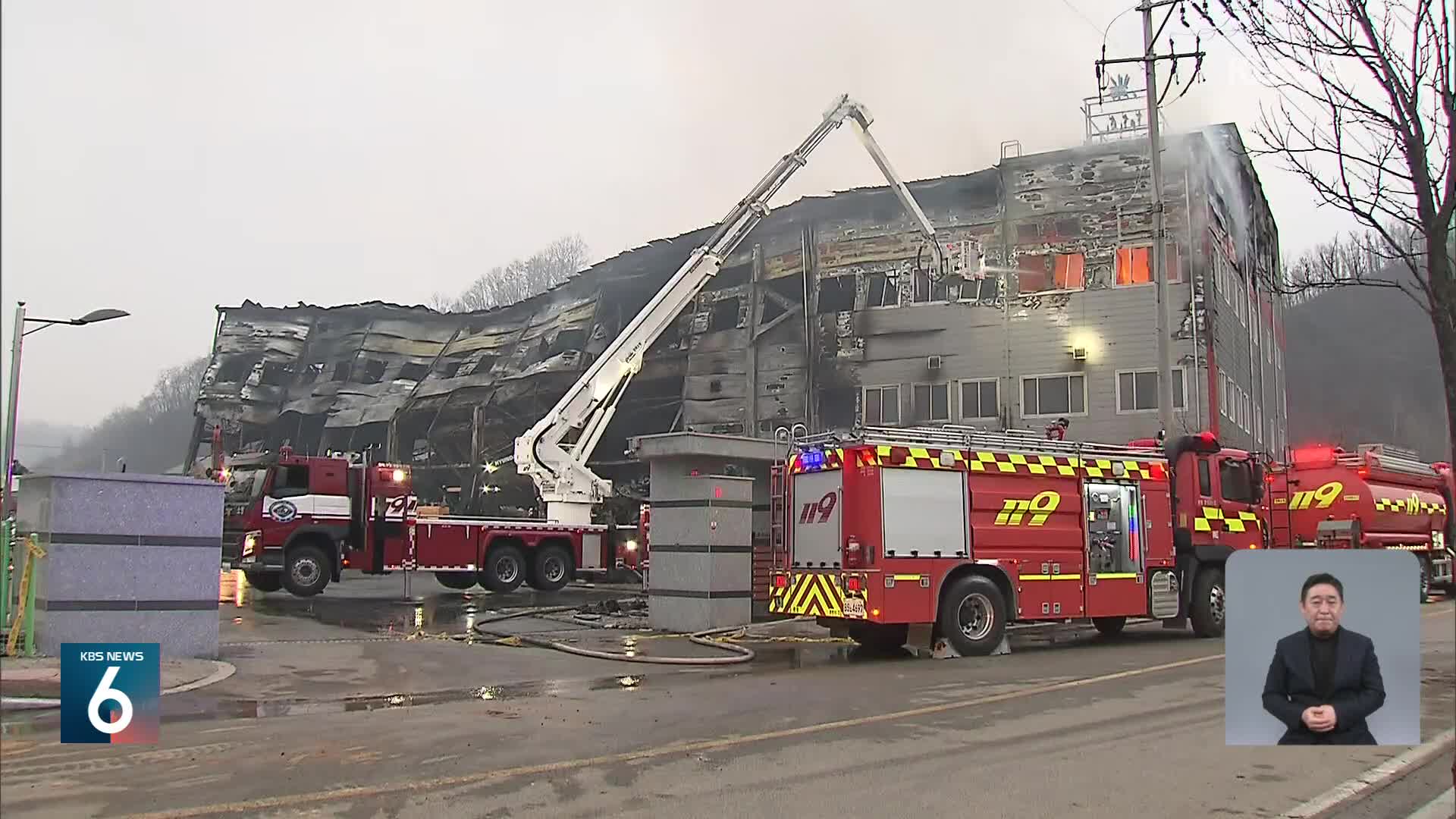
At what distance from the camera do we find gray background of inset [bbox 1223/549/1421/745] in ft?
8.82

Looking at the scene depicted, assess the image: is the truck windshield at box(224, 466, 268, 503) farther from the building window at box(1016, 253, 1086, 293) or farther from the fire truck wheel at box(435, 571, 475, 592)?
the building window at box(1016, 253, 1086, 293)

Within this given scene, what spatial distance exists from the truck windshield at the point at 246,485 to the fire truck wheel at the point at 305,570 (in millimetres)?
1266

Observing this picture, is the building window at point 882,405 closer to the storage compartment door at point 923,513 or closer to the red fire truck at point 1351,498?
the red fire truck at point 1351,498

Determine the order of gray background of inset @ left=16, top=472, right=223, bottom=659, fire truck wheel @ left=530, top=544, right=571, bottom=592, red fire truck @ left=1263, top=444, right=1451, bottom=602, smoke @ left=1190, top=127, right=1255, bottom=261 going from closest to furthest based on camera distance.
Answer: gray background of inset @ left=16, top=472, right=223, bottom=659
red fire truck @ left=1263, top=444, right=1451, bottom=602
smoke @ left=1190, top=127, right=1255, bottom=261
fire truck wheel @ left=530, top=544, right=571, bottom=592

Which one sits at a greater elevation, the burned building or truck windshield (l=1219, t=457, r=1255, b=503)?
the burned building

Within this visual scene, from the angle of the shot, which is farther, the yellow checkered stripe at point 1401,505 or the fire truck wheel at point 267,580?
the fire truck wheel at point 267,580

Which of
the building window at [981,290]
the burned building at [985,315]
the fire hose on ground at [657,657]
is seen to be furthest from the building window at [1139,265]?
the fire hose on ground at [657,657]

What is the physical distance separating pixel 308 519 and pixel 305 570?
939 mm

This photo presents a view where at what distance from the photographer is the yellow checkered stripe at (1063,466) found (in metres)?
12.5

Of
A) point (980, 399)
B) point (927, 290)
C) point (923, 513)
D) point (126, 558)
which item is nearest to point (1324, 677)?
point (923, 513)

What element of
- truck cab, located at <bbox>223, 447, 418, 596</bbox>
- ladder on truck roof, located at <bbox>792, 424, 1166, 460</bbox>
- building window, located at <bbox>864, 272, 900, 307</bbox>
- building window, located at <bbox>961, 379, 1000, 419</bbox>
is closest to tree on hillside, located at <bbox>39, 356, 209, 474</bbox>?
ladder on truck roof, located at <bbox>792, 424, 1166, 460</bbox>

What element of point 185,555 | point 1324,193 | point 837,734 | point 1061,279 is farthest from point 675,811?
point 1061,279

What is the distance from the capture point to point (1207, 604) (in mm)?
14086

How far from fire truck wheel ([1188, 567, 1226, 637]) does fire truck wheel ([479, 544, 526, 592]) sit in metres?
13.9
